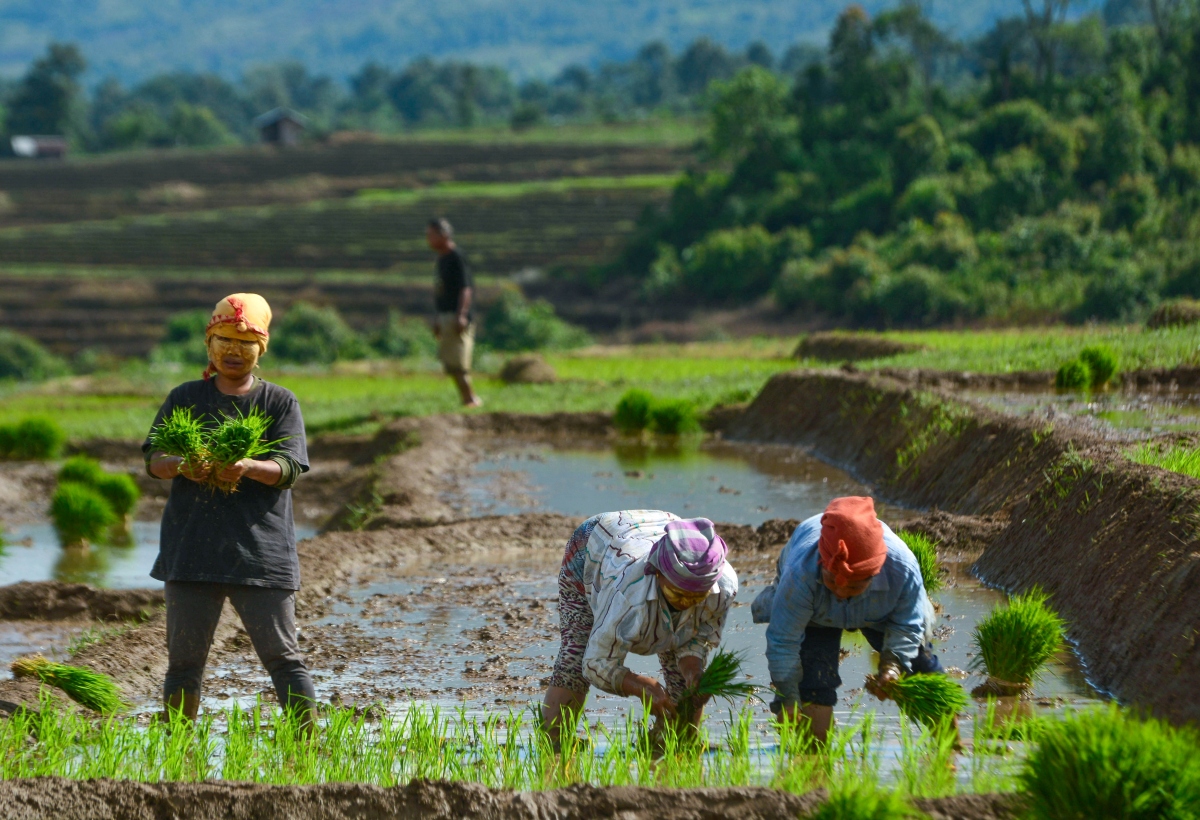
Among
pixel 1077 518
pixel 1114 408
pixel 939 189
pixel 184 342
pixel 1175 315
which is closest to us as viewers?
pixel 1077 518

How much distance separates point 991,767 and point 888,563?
2.37 feet

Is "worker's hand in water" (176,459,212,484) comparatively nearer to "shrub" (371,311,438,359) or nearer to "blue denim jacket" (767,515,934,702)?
"blue denim jacket" (767,515,934,702)

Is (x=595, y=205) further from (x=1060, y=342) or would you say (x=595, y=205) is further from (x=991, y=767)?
(x=991, y=767)

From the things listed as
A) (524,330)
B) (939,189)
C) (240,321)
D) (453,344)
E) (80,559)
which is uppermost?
(240,321)

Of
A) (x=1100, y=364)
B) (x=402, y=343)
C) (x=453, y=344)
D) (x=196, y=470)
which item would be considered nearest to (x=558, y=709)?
(x=196, y=470)

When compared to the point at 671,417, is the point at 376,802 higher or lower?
higher

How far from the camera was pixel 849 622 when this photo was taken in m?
4.46

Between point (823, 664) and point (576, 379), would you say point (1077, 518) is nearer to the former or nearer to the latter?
point (823, 664)

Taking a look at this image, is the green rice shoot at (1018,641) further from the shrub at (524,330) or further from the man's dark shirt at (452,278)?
the shrub at (524,330)

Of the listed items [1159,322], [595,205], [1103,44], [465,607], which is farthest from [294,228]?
[465,607]

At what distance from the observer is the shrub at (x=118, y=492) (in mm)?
11656

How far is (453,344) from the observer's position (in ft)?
46.3

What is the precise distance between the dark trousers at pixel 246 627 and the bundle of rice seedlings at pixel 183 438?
45 centimetres

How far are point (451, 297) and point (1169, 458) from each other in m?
8.38
